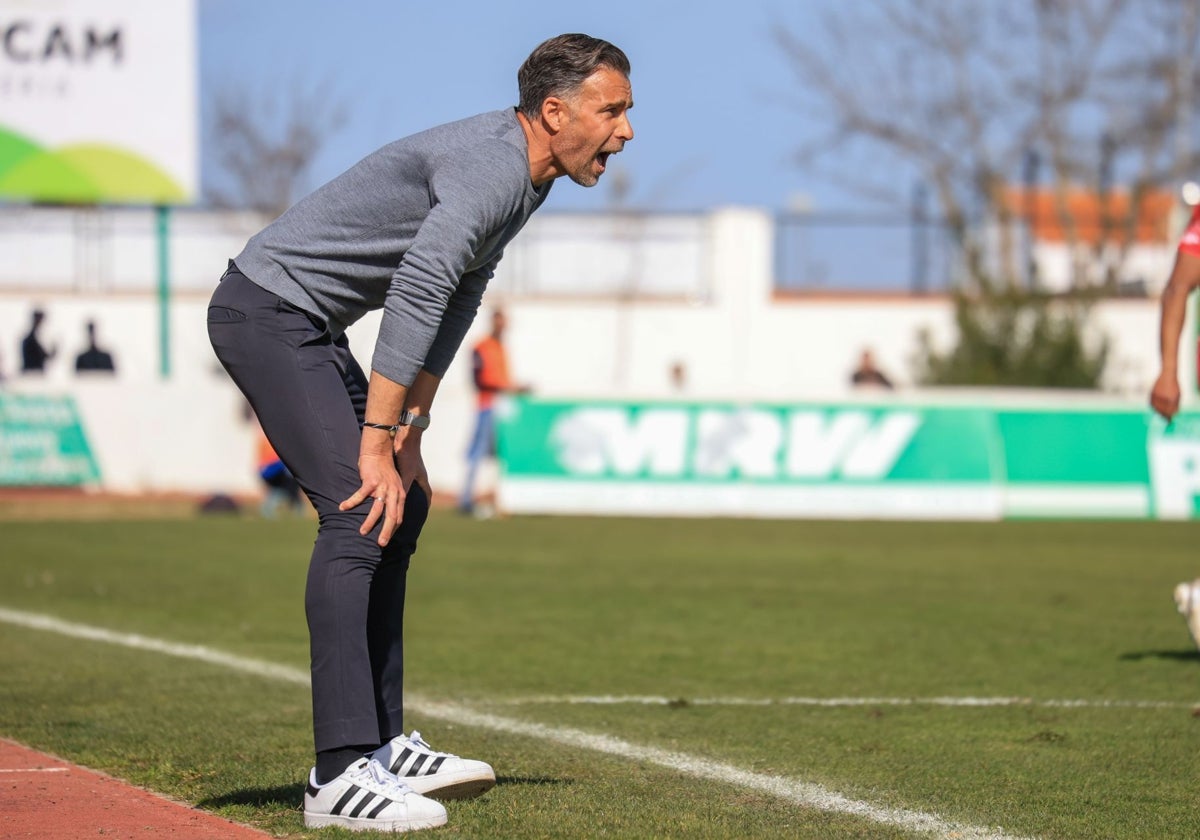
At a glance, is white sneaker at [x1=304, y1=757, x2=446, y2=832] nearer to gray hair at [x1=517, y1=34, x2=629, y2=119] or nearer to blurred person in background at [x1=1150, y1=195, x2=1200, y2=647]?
gray hair at [x1=517, y1=34, x2=629, y2=119]

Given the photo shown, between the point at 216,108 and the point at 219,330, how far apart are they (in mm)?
41063

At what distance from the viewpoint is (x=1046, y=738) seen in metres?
5.41

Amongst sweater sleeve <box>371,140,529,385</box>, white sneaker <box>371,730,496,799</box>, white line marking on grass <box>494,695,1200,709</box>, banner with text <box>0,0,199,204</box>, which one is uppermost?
banner with text <box>0,0,199,204</box>

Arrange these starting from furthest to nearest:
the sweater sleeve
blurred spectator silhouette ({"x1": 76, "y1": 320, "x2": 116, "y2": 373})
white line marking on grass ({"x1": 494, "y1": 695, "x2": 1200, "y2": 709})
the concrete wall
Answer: the concrete wall < blurred spectator silhouette ({"x1": 76, "y1": 320, "x2": 116, "y2": 373}) < white line marking on grass ({"x1": 494, "y1": 695, "x2": 1200, "y2": 709}) < the sweater sleeve

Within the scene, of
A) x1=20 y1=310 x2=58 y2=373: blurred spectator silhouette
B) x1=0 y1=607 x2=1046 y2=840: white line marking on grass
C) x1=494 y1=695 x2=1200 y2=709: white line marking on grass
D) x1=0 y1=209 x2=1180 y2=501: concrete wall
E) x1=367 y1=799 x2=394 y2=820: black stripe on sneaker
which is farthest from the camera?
x1=0 y1=209 x2=1180 y2=501: concrete wall

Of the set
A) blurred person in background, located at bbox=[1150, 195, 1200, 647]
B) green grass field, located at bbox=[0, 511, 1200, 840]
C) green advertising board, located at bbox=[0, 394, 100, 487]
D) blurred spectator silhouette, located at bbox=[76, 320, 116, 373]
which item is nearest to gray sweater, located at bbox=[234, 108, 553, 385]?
A: green grass field, located at bbox=[0, 511, 1200, 840]

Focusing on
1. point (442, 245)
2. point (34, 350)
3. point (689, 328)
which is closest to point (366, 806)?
point (442, 245)

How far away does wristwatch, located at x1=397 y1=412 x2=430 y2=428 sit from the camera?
4207mm

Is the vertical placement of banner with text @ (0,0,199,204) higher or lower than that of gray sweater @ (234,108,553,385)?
higher

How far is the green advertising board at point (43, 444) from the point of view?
18938 mm

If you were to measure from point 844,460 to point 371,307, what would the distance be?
13.6 meters

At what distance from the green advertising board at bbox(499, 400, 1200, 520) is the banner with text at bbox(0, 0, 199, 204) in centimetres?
822

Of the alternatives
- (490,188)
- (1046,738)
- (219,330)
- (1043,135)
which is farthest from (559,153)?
(1043,135)

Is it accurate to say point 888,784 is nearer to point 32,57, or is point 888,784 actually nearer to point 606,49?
point 606,49
